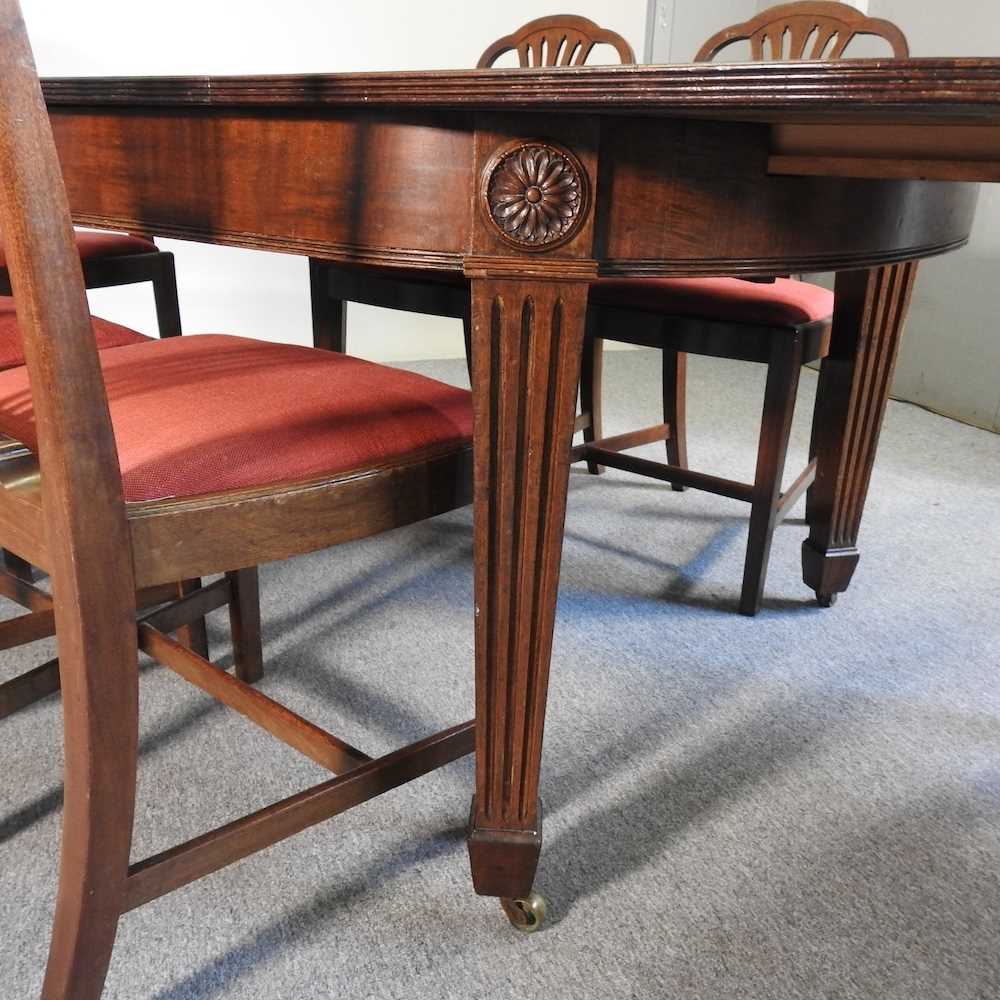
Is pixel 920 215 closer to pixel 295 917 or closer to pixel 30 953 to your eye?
pixel 295 917

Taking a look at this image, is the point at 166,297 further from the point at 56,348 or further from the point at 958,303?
the point at 958,303

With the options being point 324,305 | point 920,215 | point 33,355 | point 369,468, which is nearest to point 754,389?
point 324,305

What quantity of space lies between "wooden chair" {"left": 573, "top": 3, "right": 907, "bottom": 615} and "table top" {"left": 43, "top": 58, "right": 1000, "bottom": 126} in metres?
0.72

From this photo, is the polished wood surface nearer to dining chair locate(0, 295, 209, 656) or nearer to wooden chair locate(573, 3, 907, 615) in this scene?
dining chair locate(0, 295, 209, 656)

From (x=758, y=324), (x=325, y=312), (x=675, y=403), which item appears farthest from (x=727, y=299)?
(x=325, y=312)

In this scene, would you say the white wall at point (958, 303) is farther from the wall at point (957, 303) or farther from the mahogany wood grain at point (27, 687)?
the mahogany wood grain at point (27, 687)

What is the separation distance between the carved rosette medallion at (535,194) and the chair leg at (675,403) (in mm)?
1405

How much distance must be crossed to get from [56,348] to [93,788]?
0.34 m

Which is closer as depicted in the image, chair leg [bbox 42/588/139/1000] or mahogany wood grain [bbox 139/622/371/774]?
chair leg [bbox 42/588/139/1000]

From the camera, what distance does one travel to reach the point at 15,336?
50.7 inches

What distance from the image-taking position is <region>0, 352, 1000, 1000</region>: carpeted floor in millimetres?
909

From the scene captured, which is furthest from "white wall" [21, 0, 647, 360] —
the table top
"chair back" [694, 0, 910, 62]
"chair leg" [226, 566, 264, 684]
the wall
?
the table top

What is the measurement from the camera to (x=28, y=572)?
1.52 metres

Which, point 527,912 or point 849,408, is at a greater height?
point 849,408
